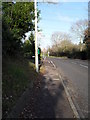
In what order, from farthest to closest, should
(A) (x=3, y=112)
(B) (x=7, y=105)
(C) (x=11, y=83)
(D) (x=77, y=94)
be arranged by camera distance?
(D) (x=77, y=94) < (C) (x=11, y=83) < (B) (x=7, y=105) < (A) (x=3, y=112)

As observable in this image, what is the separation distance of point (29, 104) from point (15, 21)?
11590mm

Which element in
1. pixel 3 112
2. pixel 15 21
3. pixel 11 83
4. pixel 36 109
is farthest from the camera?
pixel 15 21

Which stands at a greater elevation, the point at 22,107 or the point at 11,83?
the point at 11,83

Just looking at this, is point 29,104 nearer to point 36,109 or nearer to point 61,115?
point 36,109

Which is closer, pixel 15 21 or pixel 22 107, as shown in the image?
pixel 22 107

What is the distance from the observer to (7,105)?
230 inches

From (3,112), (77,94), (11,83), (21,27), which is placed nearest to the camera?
(3,112)

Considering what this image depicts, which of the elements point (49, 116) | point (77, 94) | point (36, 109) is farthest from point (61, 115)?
point (77, 94)

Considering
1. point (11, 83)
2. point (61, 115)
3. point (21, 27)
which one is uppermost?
point (21, 27)

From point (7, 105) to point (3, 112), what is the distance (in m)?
0.47

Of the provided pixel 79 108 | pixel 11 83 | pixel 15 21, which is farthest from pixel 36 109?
pixel 15 21

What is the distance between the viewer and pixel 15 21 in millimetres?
17625

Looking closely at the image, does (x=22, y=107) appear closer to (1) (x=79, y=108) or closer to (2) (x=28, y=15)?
(1) (x=79, y=108)

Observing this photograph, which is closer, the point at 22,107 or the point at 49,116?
the point at 49,116
